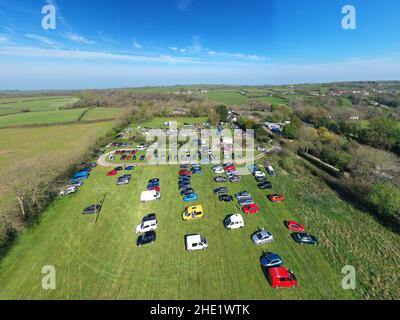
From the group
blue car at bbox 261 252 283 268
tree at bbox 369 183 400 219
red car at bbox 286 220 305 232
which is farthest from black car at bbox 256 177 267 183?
blue car at bbox 261 252 283 268

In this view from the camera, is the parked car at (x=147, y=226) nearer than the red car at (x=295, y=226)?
No

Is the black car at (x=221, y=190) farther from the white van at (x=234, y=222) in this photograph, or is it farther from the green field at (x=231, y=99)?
the green field at (x=231, y=99)

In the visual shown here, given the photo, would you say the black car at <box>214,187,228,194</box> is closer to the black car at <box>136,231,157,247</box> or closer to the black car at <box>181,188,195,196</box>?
the black car at <box>181,188,195,196</box>

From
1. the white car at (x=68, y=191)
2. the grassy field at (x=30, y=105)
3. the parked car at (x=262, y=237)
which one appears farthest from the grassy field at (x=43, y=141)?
the grassy field at (x=30, y=105)

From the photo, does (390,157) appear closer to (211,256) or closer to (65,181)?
(211,256)

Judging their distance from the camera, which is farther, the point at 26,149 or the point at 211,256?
the point at 26,149

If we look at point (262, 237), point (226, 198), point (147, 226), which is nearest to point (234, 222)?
point (262, 237)
